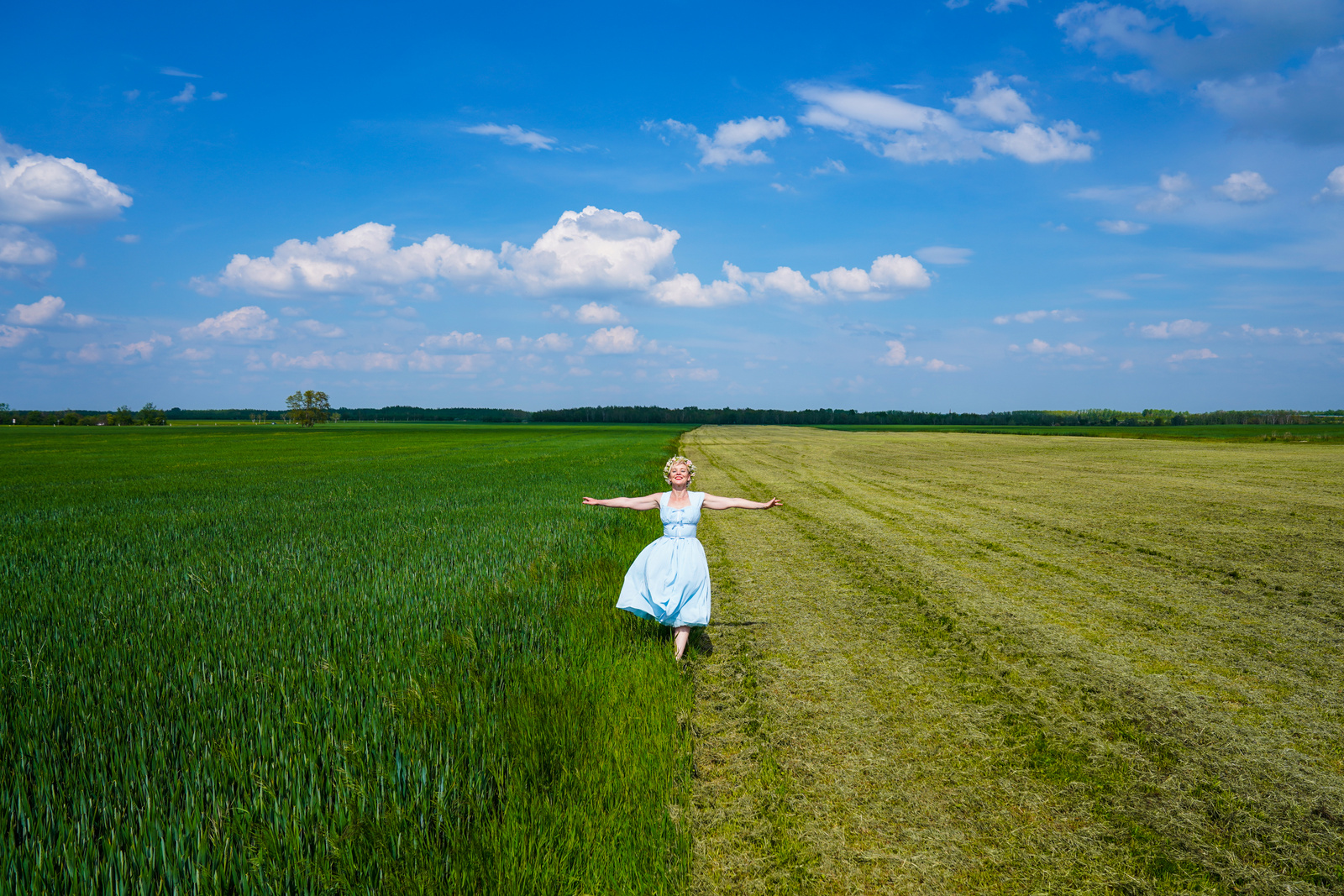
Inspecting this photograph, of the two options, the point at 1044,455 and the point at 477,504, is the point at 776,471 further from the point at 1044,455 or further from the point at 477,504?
the point at 1044,455

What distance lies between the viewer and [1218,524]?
1437cm

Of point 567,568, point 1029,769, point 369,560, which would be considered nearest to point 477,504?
point 369,560

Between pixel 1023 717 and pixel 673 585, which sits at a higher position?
pixel 673 585

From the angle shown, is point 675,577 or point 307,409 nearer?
point 675,577

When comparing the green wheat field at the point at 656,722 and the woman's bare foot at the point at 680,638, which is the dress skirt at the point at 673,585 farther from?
the green wheat field at the point at 656,722

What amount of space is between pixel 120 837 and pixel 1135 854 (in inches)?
210

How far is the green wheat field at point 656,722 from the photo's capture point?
333 centimetres

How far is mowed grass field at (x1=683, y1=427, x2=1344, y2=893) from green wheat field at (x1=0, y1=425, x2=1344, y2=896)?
31 mm

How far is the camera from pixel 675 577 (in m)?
6.04

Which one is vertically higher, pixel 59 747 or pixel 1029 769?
pixel 59 747

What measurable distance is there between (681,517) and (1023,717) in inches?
129

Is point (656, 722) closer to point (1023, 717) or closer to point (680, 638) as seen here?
point (680, 638)

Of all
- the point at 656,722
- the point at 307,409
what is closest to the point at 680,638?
the point at 656,722

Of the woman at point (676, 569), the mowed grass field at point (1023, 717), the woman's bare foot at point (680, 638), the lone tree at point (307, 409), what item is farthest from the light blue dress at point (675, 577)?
the lone tree at point (307, 409)
